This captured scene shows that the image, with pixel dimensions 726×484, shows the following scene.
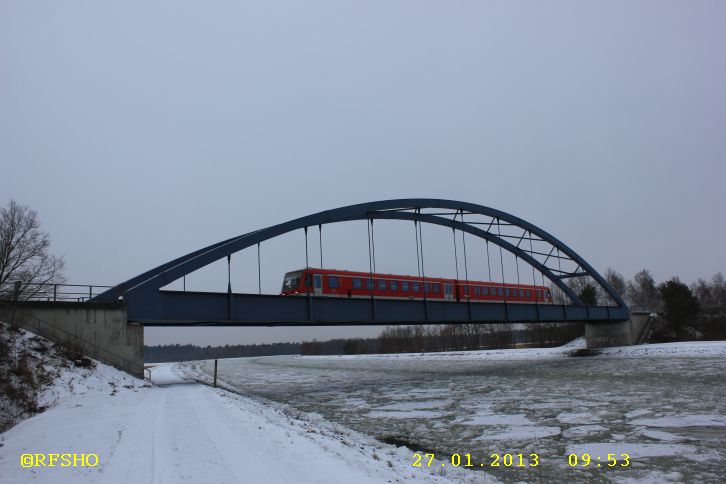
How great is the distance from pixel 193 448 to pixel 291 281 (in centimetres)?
2510

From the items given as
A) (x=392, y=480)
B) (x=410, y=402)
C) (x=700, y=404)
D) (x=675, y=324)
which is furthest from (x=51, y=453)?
(x=675, y=324)

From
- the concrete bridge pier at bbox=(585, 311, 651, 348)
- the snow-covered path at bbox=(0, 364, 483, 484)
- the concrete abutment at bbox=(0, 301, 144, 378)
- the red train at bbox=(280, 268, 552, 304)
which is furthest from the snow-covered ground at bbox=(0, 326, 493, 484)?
the concrete bridge pier at bbox=(585, 311, 651, 348)

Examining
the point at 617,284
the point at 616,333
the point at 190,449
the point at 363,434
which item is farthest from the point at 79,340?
the point at 617,284

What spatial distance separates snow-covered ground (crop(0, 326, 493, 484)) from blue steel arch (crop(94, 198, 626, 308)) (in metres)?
10.8

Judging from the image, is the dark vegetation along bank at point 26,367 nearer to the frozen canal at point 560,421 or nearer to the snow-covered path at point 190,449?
the snow-covered path at point 190,449

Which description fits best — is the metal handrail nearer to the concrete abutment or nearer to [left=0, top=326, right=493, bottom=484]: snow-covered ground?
the concrete abutment

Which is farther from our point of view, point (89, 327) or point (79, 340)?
point (89, 327)

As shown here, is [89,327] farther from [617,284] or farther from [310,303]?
[617,284]

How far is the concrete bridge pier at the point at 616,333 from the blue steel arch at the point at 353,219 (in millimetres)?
3359

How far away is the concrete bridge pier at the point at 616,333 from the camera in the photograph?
65.2 meters

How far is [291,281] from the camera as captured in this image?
115ft

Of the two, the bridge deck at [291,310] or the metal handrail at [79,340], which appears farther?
the bridge deck at [291,310]

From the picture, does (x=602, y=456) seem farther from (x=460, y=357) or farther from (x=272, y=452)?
(x=460, y=357)

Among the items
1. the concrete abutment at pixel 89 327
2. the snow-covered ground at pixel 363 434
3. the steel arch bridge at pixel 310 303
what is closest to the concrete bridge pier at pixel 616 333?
the steel arch bridge at pixel 310 303
